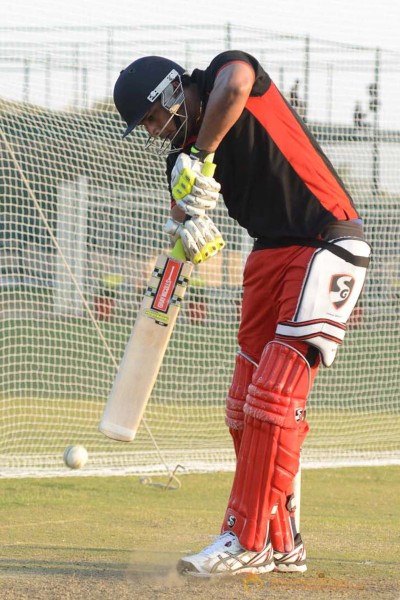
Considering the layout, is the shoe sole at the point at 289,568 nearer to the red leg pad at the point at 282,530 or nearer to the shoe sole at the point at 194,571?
the red leg pad at the point at 282,530

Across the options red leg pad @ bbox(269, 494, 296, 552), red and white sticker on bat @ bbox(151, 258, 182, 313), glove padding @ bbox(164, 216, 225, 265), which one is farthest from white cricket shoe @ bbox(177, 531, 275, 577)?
glove padding @ bbox(164, 216, 225, 265)

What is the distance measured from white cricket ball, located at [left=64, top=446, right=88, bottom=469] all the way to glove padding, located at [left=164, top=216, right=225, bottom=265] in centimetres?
334

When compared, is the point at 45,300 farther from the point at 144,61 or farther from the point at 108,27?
the point at 144,61

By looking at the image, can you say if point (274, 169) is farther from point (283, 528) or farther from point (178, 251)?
point (283, 528)

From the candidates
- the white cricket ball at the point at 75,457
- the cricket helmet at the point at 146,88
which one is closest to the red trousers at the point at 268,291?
the cricket helmet at the point at 146,88

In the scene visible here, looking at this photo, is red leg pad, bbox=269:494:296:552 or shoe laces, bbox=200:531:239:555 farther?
red leg pad, bbox=269:494:296:552

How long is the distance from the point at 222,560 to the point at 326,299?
1.00 metres

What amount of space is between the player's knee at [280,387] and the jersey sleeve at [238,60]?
36.6 inches

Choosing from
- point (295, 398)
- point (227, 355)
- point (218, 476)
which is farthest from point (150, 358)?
point (227, 355)

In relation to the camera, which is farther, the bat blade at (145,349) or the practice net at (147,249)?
the practice net at (147,249)

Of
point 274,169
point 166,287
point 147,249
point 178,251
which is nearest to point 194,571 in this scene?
point 166,287

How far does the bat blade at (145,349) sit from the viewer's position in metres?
3.95

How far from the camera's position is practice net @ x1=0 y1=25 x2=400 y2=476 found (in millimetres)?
8992

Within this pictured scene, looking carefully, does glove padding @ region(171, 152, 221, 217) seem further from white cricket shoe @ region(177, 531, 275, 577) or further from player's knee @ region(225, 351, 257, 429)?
white cricket shoe @ region(177, 531, 275, 577)
